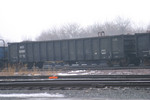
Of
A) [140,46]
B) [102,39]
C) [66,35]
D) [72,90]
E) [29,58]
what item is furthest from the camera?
[66,35]

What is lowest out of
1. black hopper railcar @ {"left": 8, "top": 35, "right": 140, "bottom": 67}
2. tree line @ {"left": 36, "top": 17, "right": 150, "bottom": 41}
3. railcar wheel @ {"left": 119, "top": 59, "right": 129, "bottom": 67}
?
railcar wheel @ {"left": 119, "top": 59, "right": 129, "bottom": 67}

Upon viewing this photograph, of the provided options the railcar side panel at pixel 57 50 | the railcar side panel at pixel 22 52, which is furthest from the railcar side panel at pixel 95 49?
the railcar side panel at pixel 22 52

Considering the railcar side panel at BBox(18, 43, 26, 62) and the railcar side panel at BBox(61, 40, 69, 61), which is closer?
the railcar side panel at BBox(61, 40, 69, 61)

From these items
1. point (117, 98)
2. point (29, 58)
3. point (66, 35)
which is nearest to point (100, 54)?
point (29, 58)

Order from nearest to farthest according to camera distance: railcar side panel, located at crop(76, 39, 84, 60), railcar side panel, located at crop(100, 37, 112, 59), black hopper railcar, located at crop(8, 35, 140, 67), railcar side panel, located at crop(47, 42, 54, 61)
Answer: black hopper railcar, located at crop(8, 35, 140, 67)
railcar side panel, located at crop(100, 37, 112, 59)
railcar side panel, located at crop(76, 39, 84, 60)
railcar side panel, located at crop(47, 42, 54, 61)

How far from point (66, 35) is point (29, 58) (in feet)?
135

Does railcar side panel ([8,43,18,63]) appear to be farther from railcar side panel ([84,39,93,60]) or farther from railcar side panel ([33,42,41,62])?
railcar side panel ([84,39,93,60])

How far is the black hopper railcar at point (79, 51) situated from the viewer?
2023 cm

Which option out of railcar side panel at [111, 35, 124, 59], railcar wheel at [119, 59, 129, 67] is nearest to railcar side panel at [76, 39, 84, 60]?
railcar side panel at [111, 35, 124, 59]

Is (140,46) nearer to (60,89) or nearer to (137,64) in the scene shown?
(137,64)

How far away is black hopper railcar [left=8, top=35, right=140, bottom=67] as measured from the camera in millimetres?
20234

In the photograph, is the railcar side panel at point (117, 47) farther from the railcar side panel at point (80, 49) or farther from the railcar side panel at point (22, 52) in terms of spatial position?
the railcar side panel at point (22, 52)

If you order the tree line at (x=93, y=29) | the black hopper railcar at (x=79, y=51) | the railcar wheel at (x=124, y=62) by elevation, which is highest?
the tree line at (x=93, y=29)

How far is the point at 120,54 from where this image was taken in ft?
65.7
